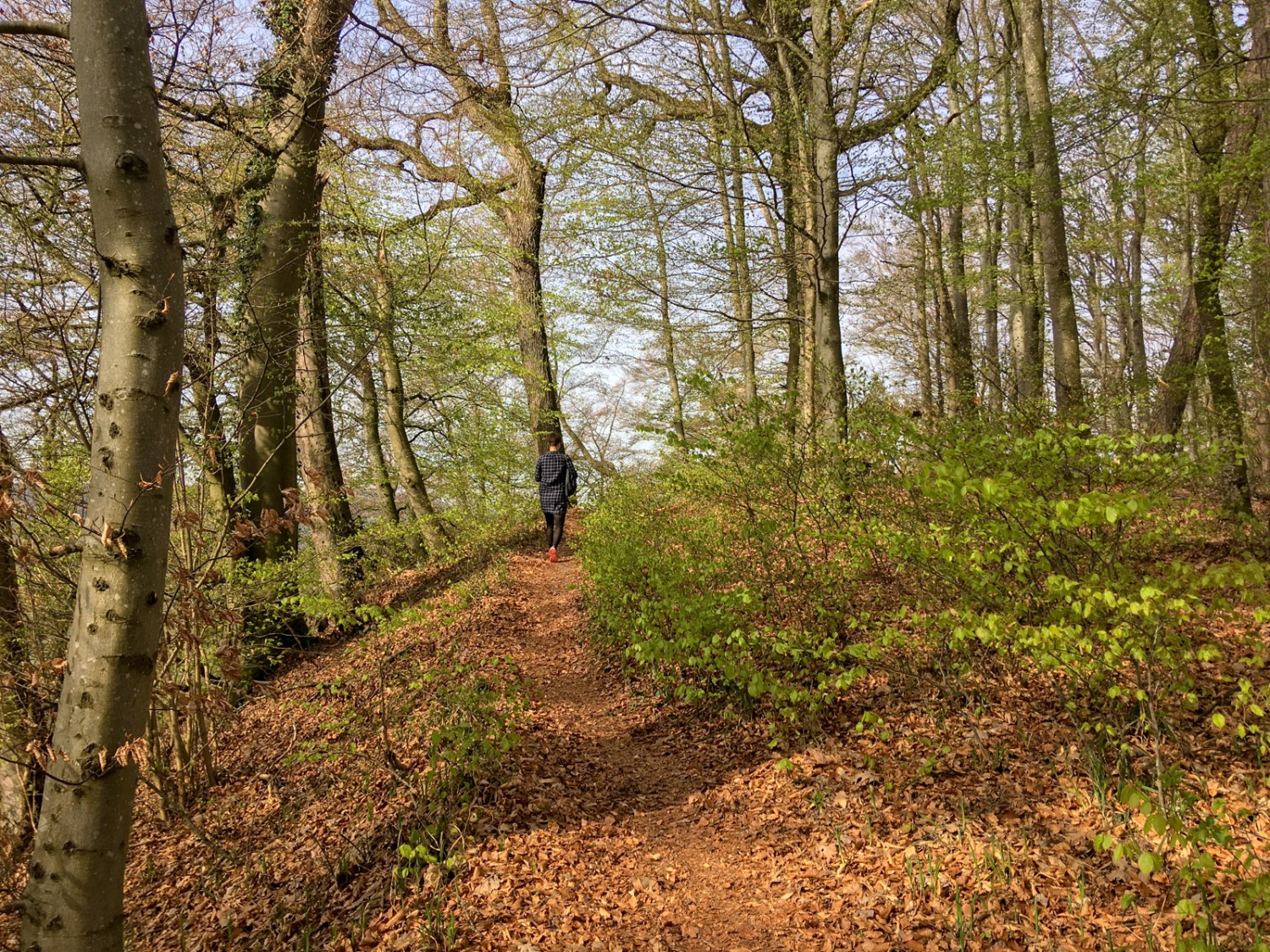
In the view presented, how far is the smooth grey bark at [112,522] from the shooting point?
2.33m

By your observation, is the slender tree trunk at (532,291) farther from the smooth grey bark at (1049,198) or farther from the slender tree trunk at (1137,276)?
the slender tree trunk at (1137,276)

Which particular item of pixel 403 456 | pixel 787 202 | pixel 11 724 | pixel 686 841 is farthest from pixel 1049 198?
pixel 11 724

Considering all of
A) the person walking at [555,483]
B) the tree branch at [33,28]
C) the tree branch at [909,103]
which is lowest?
the person walking at [555,483]

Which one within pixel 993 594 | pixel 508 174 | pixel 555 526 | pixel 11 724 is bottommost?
pixel 11 724

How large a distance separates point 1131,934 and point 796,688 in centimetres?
218

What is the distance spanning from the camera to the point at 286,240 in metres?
7.35

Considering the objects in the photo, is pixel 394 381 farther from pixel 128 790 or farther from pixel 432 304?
pixel 128 790

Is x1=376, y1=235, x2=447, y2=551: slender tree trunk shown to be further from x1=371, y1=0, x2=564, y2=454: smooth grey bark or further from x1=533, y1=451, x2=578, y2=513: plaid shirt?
x1=371, y1=0, x2=564, y2=454: smooth grey bark

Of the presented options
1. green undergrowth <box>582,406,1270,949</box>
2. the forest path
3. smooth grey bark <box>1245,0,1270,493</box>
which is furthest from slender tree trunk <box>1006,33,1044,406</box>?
the forest path

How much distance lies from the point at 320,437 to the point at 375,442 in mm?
1869

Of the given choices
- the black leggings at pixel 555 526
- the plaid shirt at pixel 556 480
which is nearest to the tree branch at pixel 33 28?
the plaid shirt at pixel 556 480

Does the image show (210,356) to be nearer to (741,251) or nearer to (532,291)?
(741,251)

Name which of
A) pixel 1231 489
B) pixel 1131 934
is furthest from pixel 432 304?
pixel 1231 489

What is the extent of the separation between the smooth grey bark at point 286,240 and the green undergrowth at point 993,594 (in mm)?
4070
